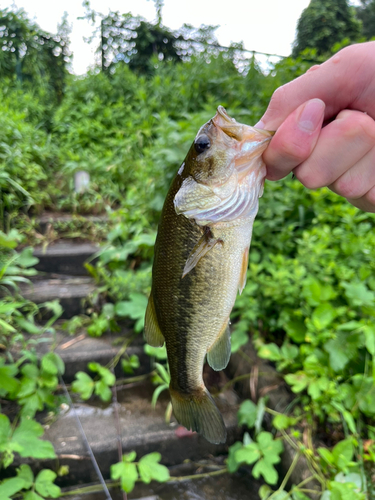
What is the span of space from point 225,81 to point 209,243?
554 centimetres

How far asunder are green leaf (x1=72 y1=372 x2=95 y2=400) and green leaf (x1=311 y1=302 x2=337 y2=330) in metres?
1.61

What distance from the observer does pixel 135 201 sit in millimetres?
3518

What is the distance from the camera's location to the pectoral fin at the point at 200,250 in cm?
92

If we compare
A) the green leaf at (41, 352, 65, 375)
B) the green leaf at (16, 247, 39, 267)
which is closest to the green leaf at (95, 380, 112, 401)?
the green leaf at (41, 352, 65, 375)

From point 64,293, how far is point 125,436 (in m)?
1.38

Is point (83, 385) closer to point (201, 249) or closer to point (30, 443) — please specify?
point (30, 443)

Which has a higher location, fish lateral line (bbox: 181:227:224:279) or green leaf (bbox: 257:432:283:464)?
fish lateral line (bbox: 181:227:224:279)

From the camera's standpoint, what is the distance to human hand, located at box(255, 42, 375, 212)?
0.85 metres

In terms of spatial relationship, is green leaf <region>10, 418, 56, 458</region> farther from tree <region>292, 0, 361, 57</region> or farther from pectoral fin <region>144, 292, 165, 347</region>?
tree <region>292, 0, 361, 57</region>

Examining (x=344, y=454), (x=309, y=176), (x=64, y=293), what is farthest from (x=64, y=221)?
(x=344, y=454)

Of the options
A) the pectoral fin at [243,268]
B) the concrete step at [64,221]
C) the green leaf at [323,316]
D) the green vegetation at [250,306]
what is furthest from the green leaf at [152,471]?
the concrete step at [64,221]

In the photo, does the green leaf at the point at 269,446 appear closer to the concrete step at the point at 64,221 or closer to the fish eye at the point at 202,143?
the fish eye at the point at 202,143

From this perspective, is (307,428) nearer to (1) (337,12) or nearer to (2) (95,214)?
(2) (95,214)

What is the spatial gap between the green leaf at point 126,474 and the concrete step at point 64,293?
4.58ft
